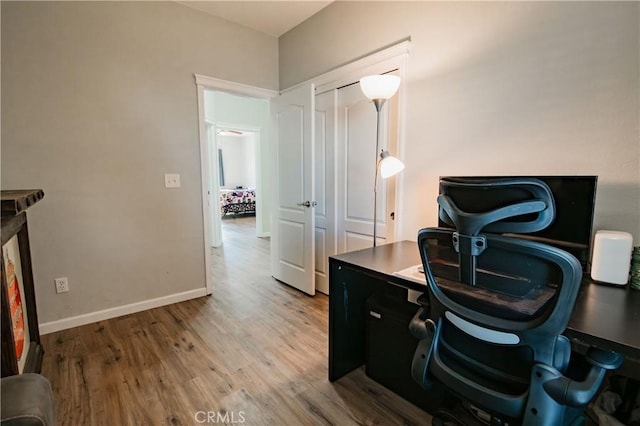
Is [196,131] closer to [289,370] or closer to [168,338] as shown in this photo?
[168,338]

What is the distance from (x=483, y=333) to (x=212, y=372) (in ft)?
5.27

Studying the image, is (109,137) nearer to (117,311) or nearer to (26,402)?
(117,311)

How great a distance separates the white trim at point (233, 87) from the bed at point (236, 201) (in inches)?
206

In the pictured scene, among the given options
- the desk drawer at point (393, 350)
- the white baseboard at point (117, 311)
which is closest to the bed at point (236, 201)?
the white baseboard at point (117, 311)

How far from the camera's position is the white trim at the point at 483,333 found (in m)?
0.91

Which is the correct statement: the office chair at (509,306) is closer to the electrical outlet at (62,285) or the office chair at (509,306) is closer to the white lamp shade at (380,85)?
the white lamp shade at (380,85)

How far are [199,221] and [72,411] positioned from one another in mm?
1715

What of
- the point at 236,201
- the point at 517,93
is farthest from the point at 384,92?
the point at 236,201

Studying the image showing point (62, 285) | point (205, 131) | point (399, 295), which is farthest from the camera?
point (205, 131)

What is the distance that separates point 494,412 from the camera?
955 mm

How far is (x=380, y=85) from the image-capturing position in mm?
1918

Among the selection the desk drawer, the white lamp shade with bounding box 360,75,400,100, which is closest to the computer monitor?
the desk drawer

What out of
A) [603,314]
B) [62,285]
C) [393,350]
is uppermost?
[603,314]

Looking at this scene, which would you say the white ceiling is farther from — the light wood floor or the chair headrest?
the light wood floor
